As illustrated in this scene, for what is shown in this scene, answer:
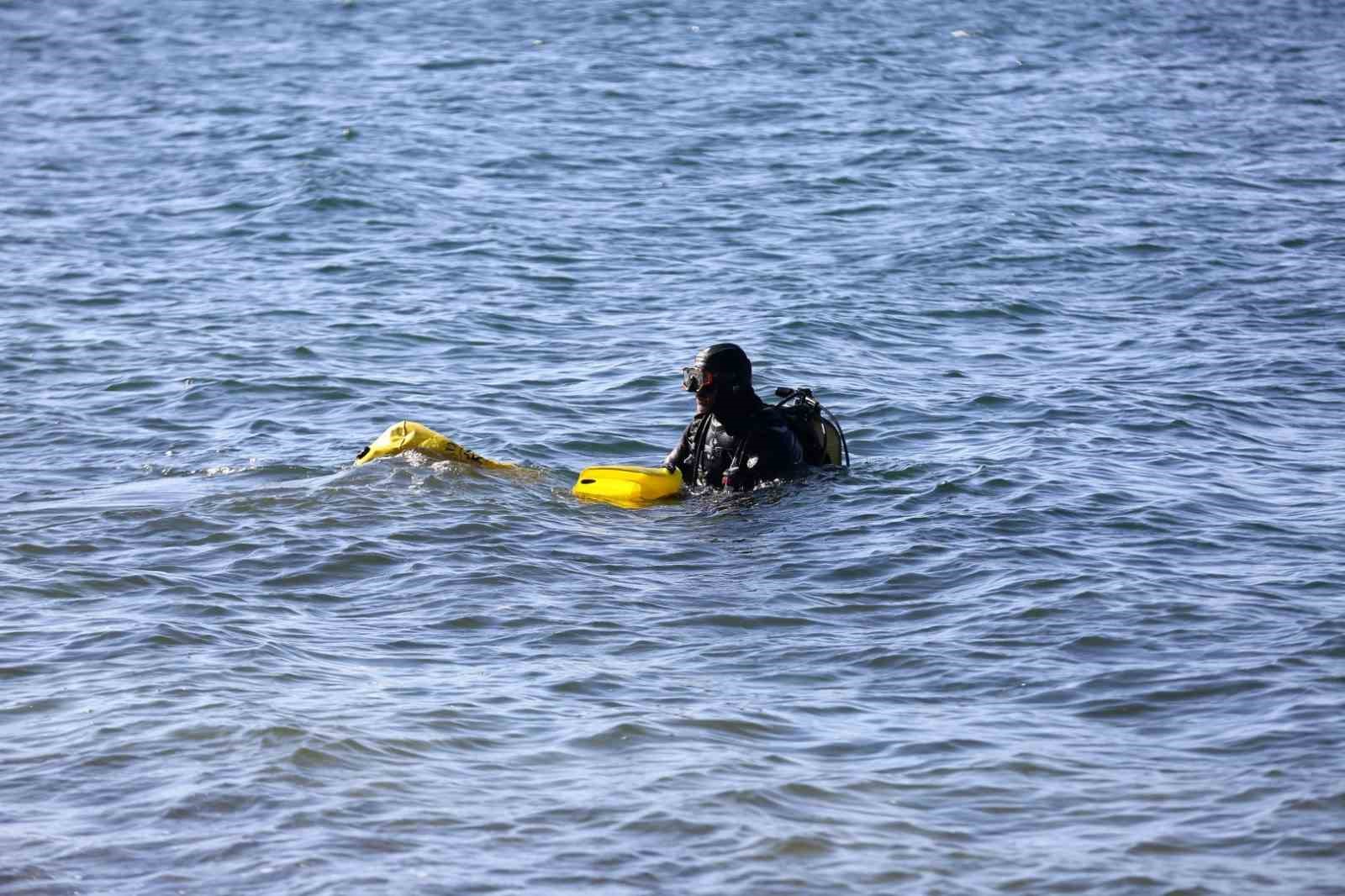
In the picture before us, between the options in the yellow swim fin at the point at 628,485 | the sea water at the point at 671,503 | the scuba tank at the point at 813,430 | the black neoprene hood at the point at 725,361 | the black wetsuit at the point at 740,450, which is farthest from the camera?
the scuba tank at the point at 813,430

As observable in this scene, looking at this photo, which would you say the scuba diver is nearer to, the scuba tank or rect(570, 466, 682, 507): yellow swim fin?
the scuba tank

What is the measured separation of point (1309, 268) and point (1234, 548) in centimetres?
802

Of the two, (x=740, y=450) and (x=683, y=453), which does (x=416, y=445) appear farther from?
(x=740, y=450)

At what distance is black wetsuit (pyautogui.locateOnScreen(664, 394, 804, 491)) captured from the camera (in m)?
10.1

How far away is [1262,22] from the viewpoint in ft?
96.0

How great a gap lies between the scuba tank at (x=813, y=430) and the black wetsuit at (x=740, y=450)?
9cm

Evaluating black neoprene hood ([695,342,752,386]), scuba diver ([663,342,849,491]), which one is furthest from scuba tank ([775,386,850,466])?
black neoprene hood ([695,342,752,386])

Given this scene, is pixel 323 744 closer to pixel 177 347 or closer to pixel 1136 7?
pixel 177 347

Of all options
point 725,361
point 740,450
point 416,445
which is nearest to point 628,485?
point 740,450

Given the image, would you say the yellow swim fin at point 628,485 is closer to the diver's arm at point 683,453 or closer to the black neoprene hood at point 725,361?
the diver's arm at point 683,453

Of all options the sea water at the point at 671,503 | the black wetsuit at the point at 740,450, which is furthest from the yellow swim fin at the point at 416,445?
the black wetsuit at the point at 740,450

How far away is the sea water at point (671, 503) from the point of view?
Result: 6020 millimetres

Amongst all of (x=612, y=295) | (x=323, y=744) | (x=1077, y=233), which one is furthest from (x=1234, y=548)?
(x=1077, y=233)

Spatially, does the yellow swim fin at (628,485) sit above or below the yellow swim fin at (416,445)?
below
